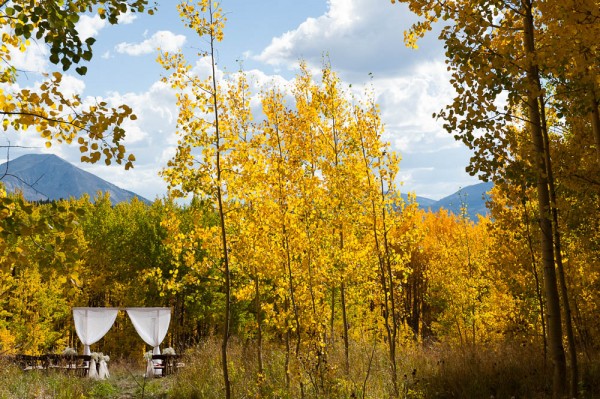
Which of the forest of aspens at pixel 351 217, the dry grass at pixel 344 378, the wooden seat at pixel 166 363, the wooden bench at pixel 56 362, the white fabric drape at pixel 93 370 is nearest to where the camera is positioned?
the forest of aspens at pixel 351 217

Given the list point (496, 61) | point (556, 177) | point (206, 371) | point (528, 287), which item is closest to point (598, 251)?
point (528, 287)

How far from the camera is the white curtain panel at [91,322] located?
2091 cm

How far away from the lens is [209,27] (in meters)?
8.63

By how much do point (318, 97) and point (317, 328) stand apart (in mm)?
5539

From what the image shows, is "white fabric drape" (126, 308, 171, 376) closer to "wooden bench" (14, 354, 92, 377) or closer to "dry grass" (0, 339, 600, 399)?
"wooden bench" (14, 354, 92, 377)

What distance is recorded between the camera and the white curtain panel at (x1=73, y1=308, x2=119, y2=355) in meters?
20.9

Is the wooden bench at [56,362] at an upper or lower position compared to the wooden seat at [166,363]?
upper

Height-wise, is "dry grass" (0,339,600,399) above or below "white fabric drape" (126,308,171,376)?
below

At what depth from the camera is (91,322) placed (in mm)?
21047

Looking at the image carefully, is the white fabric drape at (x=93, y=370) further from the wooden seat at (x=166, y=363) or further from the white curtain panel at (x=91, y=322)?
the white curtain panel at (x=91, y=322)

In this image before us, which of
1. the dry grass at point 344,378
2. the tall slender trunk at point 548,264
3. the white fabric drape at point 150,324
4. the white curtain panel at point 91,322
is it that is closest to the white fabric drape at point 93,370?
the dry grass at point 344,378

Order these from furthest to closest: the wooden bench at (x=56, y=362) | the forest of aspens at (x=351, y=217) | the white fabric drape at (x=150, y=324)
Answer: the white fabric drape at (x=150, y=324) → the wooden bench at (x=56, y=362) → the forest of aspens at (x=351, y=217)

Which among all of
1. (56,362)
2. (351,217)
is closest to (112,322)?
(56,362)

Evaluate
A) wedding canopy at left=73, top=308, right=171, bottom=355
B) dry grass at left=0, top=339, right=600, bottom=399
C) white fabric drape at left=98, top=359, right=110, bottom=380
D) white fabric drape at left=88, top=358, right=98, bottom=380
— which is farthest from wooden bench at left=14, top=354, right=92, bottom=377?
wedding canopy at left=73, top=308, right=171, bottom=355
